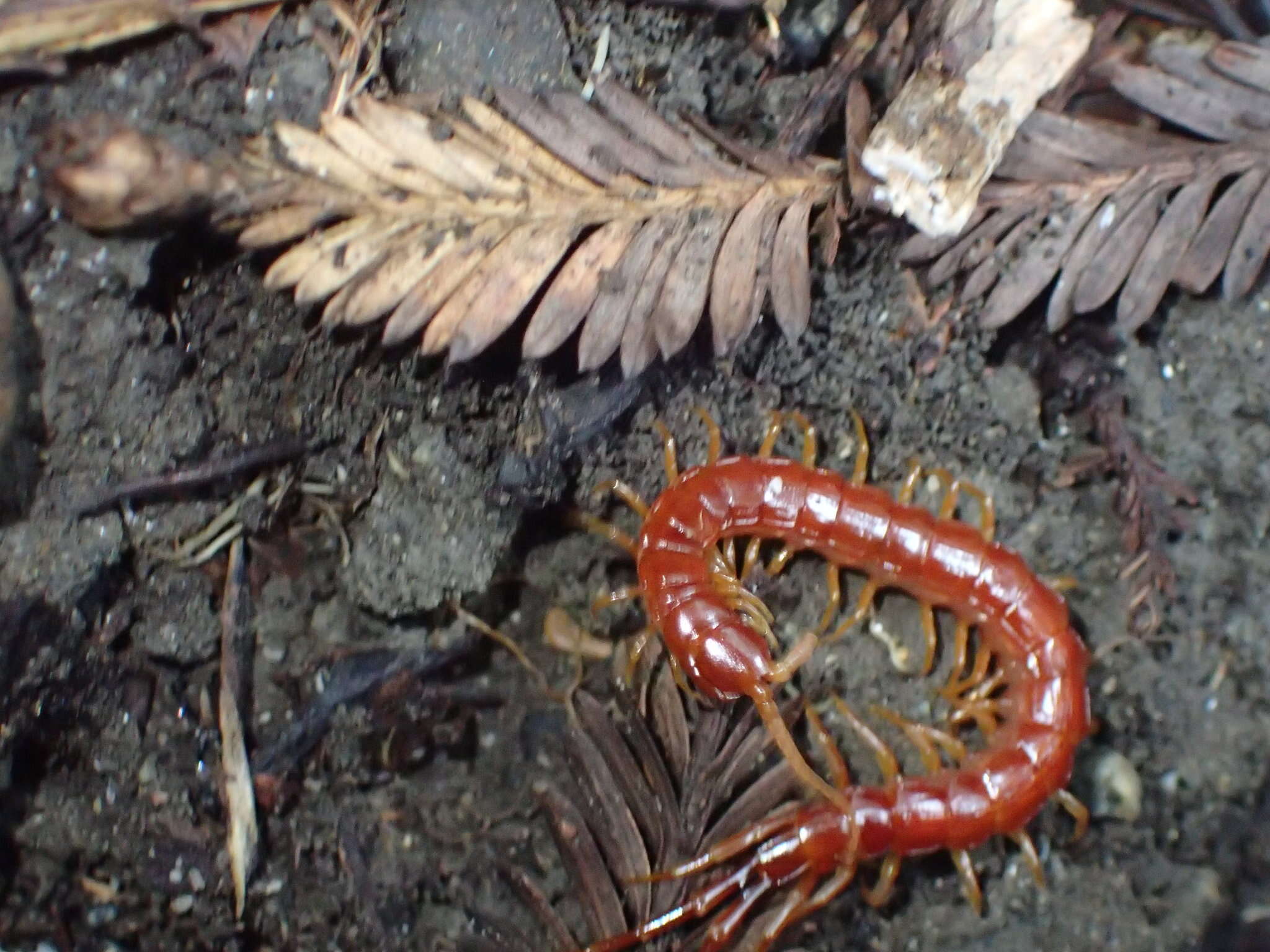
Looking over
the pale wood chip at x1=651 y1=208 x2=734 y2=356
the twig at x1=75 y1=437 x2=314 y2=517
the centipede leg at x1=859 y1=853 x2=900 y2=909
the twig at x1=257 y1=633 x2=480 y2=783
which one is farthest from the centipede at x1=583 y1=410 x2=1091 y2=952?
the twig at x1=75 y1=437 x2=314 y2=517

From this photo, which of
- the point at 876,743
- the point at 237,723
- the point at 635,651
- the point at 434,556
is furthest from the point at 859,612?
the point at 237,723

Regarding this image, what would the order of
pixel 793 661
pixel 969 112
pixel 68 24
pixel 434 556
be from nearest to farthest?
pixel 68 24 → pixel 969 112 → pixel 434 556 → pixel 793 661

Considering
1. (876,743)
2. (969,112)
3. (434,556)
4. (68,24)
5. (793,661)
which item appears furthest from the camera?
(876,743)

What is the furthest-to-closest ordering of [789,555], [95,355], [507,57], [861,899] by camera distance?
[789,555], [861,899], [507,57], [95,355]

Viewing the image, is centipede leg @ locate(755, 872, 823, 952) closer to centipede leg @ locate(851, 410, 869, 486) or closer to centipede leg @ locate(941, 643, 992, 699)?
centipede leg @ locate(941, 643, 992, 699)

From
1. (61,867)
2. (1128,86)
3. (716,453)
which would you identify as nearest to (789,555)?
(716,453)

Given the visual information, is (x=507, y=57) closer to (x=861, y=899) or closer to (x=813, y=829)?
(x=813, y=829)

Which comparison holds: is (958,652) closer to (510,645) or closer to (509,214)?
(510,645)
